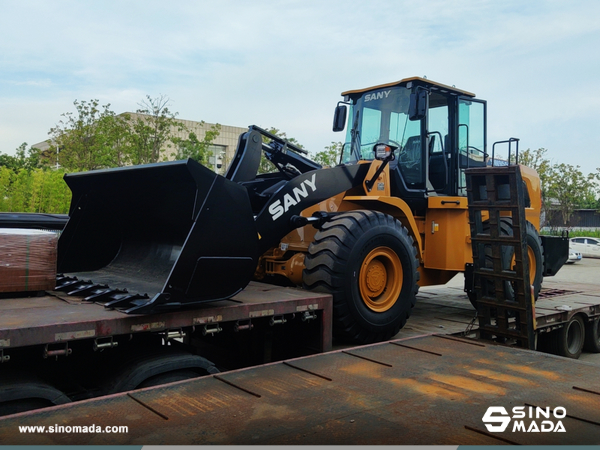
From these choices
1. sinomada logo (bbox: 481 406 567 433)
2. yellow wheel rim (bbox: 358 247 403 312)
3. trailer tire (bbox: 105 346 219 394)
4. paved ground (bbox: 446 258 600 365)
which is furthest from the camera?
paved ground (bbox: 446 258 600 365)

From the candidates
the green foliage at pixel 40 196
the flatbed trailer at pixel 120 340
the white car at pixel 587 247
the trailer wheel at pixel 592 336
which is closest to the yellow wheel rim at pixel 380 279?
the flatbed trailer at pixel 120 340

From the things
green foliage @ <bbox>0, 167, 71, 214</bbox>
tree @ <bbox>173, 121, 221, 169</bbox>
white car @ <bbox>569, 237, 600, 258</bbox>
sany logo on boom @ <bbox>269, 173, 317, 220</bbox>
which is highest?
tree @ <bbox>173, 121, 221, 169</bbox>

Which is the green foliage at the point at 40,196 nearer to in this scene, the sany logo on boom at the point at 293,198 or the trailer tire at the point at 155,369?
the sany logo on boom at the point at 293,198

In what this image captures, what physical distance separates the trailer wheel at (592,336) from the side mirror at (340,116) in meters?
4.47

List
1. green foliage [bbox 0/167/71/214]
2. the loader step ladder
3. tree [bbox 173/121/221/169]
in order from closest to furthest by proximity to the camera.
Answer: the loader step ladder, green foliage [bbox 0/167/71/214], tree [bbox 173/121/221/169]

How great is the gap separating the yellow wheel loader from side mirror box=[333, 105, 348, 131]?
2cm

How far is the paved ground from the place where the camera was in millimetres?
10202

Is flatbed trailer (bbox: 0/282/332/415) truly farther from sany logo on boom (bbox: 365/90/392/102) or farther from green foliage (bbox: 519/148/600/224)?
green foliage (bbox: 519/148/600/224)

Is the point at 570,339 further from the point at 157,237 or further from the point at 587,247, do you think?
the point at 587,247

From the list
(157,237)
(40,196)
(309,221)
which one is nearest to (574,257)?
(40,196)

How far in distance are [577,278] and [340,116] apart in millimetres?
15318

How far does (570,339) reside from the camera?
26.1 ft

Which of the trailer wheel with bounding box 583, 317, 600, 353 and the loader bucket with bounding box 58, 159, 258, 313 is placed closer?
the loader bucket with bounding box 58, 159, 258, 313

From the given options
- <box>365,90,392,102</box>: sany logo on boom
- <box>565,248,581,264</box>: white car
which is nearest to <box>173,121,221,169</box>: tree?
<box>365,90,392,102</box>: sany logo on boom
